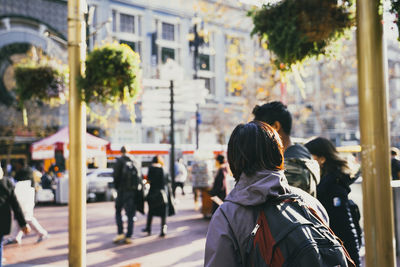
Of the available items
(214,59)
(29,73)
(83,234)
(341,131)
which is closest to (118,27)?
(214,59)

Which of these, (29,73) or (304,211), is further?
(29,73)

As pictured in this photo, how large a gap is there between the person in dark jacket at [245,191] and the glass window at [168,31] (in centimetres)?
3388

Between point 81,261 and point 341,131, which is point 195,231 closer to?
point 81,261

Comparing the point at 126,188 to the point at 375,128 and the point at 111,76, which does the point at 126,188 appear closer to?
the point at 111,76

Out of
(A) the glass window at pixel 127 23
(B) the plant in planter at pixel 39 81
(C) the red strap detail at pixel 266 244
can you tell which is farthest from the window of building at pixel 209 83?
(C) the red strap detail at pixel 266 244

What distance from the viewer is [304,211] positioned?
5.64ft

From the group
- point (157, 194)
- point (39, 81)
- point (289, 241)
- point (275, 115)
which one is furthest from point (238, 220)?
point (157, 194)

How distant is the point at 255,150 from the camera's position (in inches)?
71.0

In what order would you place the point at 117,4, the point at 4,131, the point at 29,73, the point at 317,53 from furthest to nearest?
the point at 117,4 < the point at 4,131 < the point at 29,73 < the point at 317,53

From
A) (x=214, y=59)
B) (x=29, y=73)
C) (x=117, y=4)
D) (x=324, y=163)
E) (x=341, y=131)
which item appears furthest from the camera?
(x=341, y=131)

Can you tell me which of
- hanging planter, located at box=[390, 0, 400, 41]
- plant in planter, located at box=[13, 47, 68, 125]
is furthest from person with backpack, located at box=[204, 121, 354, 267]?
plant in planter, located at box=[13, 47, 68, 125]

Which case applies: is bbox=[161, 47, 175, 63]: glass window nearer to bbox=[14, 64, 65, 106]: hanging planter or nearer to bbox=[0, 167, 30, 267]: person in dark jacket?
bbox=[14, 64, 65, 106]: hanging planter

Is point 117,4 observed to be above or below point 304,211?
above

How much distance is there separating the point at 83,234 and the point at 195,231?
245 inches
